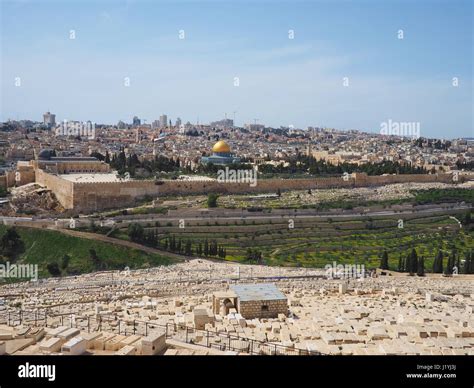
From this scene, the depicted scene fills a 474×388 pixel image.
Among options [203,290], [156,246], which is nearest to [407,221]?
[156,246]

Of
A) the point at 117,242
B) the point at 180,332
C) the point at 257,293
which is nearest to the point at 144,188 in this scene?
the point at 117,242

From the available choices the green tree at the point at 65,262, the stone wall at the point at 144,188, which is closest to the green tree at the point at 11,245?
the green tree at the point at 65,262

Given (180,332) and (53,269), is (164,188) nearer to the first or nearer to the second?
(53,269)

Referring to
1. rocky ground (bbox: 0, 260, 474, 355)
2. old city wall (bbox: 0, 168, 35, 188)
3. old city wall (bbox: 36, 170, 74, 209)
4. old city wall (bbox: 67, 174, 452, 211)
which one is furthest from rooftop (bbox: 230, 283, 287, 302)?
old city wall (bbox: 0, 168, 35, 188)

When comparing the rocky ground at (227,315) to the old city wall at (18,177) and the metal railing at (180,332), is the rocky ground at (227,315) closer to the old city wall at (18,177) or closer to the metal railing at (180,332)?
the metal railing at (180,332)
